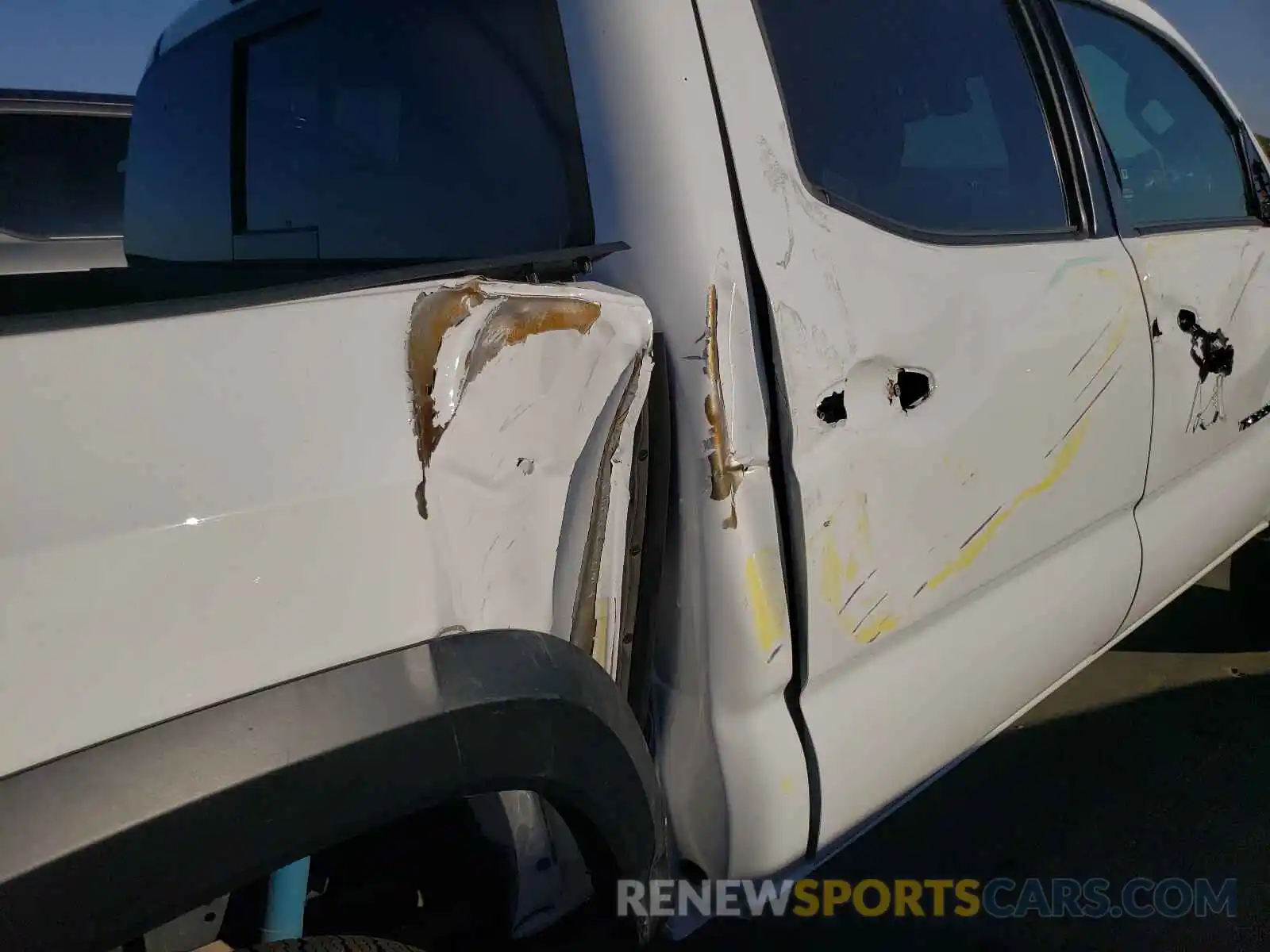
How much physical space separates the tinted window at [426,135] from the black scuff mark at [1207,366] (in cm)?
156

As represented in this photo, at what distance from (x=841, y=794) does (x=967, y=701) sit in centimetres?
38

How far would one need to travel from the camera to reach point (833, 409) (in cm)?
140

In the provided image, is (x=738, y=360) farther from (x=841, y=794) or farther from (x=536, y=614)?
(x=841, y=794)

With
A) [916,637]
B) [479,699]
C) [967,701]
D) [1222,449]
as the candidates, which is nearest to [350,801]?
[479,699]

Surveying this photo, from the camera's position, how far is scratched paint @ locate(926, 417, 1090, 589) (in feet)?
5.45

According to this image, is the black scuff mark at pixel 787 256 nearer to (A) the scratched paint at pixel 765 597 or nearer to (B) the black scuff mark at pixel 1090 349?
(A) the scratched paint at pixel 765 597

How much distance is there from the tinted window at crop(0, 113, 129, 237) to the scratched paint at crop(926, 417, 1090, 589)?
3.12m

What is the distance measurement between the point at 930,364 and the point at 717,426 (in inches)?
17.2

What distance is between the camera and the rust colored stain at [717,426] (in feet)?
4.19

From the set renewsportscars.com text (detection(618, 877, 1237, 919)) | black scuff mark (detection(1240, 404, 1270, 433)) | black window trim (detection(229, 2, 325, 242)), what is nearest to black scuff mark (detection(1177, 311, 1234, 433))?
black scuff mark (detection(1240, 404, 1270, 433))

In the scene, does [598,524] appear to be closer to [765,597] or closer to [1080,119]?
→ [765,597]

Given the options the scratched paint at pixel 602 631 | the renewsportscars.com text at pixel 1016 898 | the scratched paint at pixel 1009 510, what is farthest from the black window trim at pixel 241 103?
the renewsportscars.com text at pixel 1016 898

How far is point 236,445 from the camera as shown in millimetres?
913

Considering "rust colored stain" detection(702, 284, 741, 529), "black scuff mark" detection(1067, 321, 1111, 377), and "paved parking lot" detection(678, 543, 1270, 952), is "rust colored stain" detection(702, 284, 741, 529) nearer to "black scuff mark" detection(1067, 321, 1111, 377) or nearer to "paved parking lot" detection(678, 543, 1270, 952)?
"black scuff mark" detection(1067, 321, 1111, 377)
